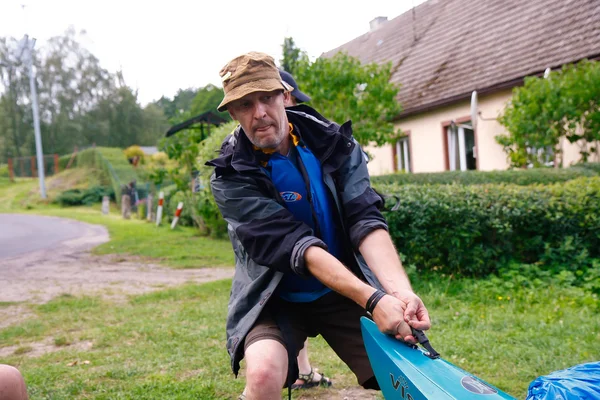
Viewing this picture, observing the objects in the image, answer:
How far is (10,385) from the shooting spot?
100 inches

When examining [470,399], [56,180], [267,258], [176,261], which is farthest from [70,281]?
[56,180]

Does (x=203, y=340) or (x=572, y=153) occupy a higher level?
(x=572, y=153)

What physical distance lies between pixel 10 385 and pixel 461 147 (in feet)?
56.0

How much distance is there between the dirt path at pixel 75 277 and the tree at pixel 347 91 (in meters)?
4.73

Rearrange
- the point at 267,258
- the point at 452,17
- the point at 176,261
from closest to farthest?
the point at 267,258, the point at 176,261, the point at 452,17

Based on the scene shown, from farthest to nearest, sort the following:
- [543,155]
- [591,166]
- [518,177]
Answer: [543,155] → [591,166] → [518,177]

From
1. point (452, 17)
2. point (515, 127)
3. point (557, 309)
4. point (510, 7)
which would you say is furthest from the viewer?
point (452, 17)

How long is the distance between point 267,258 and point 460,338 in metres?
3.19

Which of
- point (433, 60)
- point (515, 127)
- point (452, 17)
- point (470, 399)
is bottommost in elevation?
point (470, 399)

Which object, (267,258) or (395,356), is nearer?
(395,356)

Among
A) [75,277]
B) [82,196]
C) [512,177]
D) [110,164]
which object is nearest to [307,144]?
[75,277]

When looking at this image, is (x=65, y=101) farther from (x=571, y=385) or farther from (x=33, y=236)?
(x=571, y=385)

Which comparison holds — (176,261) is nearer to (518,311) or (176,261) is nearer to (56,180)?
(518,311)

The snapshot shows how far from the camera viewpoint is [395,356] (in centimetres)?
240
